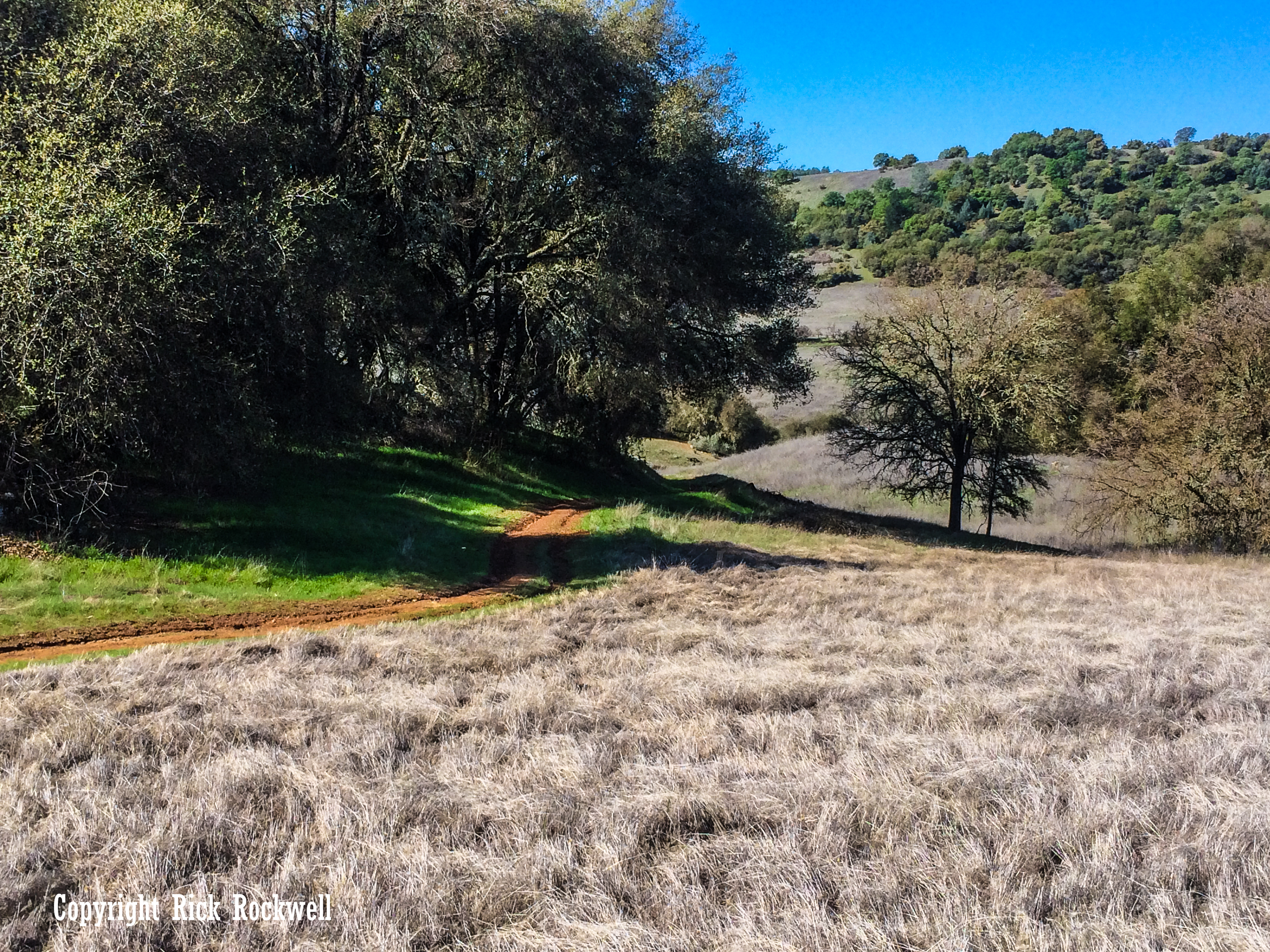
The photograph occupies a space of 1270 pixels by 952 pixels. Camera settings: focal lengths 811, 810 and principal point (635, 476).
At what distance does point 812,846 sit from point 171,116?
40.8 ft

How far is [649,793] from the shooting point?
4672mm

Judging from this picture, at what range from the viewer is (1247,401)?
25.1 m

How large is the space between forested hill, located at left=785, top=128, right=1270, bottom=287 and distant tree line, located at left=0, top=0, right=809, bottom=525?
3776cm

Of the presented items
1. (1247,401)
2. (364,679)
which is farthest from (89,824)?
(1247,401)

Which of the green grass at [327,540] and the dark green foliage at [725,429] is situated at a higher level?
the dark green foliage at [725,429]

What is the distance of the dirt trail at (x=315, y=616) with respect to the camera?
821 cm

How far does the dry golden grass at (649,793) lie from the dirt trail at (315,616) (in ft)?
3.94

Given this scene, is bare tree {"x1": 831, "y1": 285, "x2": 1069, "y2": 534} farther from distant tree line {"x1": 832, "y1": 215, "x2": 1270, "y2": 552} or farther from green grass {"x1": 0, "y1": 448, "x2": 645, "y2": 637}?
green grass {"x1": 0, "y1": 448, "x2": 645, "y2": 637}

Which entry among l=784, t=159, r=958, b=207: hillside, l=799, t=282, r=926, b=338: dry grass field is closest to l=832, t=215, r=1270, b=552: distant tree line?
l=799, t=282, r=926, b=338: dry grass field

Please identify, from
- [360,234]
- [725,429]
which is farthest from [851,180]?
[360,234]

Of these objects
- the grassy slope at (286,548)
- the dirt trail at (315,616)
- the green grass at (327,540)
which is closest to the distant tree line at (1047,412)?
the green grass at (327,540)

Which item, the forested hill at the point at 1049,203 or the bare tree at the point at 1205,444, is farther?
the forested hill at the point at 1049,203

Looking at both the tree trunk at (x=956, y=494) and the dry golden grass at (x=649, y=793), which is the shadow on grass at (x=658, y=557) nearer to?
the dry golden grass at (x=649, y=793)

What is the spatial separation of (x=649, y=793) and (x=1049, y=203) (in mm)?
137320
